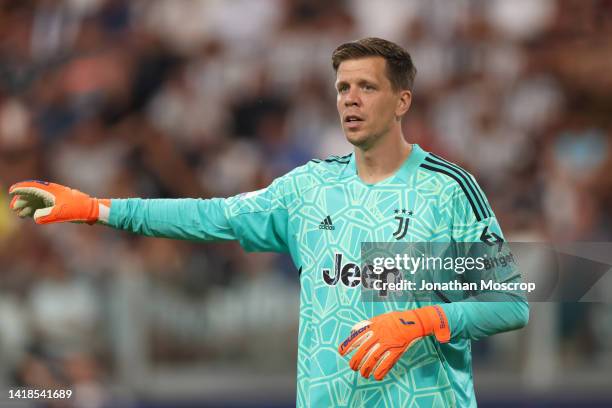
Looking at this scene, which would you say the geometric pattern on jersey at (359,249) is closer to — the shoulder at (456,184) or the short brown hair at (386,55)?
the shoulder at (456,184)

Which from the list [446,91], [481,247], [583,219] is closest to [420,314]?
[481,247]

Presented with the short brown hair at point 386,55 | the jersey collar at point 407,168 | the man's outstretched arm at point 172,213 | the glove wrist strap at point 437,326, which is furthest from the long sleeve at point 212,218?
the glove wrist strap at point 437,326

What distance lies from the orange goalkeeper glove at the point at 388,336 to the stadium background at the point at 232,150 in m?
4.03

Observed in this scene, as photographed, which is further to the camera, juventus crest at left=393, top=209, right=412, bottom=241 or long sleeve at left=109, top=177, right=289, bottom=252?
long sleeve at left=109, top=177, right=289, bottom=252

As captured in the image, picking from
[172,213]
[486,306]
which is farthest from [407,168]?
[172,213]

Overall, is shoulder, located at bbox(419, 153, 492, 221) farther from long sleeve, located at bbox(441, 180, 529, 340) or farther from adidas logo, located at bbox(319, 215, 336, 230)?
adidas logo, located at bbox(319, 215, 336, 230)

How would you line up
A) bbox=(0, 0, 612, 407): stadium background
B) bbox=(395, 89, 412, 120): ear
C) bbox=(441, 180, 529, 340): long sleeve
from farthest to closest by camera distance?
bbox=(0, 0, 612, 407): stadium background, bbox=(395, 89, 412, 120): ear, bbox=(441, 180, 529, 340): long sleeve

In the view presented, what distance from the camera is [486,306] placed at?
408 cm

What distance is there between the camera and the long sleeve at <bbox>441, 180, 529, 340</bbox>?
407 cm

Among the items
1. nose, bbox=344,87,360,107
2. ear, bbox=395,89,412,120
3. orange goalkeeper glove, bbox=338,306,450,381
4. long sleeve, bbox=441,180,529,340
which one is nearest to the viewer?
orange goalkeeper glove, bbox=338,306,450,381

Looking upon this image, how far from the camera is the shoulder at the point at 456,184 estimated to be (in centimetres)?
417

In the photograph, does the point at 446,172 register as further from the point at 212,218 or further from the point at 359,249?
the point at 212,218

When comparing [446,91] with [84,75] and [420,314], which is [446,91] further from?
[420,314]

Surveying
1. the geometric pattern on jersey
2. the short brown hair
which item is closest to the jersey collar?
the geometric pattern on jersey
